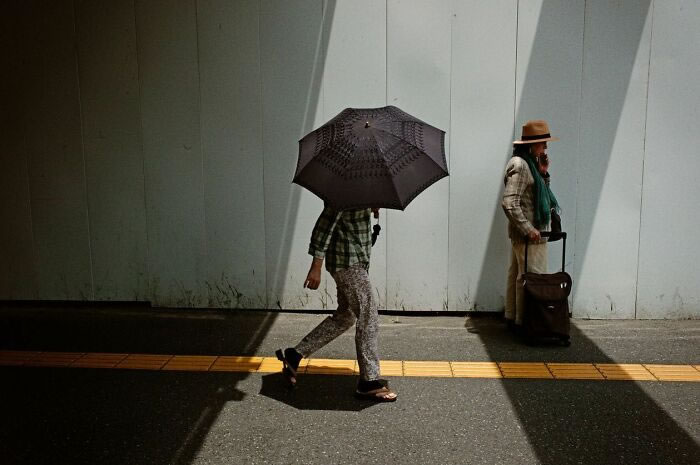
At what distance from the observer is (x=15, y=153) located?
6.01 m

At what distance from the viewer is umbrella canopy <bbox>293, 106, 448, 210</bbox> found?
11.5ft

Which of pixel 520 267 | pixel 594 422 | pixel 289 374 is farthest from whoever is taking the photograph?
pixel 520 267

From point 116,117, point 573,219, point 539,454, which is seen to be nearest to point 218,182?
point 116,117

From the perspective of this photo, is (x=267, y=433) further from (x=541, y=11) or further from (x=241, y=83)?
(x=541, y=11)

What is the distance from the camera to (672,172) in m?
5.48

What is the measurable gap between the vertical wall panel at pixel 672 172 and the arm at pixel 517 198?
52.0 inches

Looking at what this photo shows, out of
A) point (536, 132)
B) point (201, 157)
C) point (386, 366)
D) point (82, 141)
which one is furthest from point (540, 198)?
point (82, 141)

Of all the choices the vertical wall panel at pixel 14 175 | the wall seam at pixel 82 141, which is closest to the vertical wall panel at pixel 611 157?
the wall seam at pixel 82 141

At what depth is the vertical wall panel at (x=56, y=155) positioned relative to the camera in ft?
19.1

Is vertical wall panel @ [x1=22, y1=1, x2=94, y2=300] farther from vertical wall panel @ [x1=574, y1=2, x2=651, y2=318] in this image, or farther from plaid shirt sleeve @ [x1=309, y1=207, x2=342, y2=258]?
vertical wall panel @ [x1=574, y1=2, x2=651, y2=318]

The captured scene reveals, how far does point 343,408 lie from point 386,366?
765mm

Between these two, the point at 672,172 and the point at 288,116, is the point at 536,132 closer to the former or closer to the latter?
the point at 672,172

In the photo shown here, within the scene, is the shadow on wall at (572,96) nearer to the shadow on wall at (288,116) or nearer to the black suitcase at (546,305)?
the black suitcase at (546,305)

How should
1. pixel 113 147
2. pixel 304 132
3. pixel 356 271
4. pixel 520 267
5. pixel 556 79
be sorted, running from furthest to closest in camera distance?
pixel 113 147 → pixel 304 132 → pixel 556 79 → pixel 520 267 → pixel 356 271
